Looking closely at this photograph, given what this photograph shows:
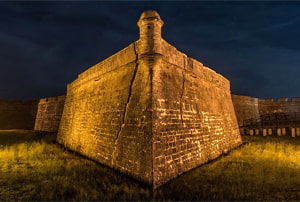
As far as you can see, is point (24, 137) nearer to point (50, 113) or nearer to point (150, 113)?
point (50, 113)

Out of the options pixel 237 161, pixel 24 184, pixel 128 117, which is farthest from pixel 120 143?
pixel 237 161

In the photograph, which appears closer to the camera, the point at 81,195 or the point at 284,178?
the point at 81,195

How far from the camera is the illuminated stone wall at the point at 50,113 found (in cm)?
1592

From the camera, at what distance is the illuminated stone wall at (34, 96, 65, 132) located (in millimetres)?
15922

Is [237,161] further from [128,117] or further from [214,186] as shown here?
[128,117]

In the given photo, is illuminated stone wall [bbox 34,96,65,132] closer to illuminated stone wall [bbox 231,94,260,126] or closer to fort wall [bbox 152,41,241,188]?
fort wall [bbox 152,41,241,188]

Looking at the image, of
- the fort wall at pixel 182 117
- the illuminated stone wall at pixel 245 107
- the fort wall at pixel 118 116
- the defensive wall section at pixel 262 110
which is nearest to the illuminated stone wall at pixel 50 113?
the fort wall at pixel 118 116

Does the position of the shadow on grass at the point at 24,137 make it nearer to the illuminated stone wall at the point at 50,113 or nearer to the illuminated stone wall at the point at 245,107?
the illuminated stone wall at the point at 50,113

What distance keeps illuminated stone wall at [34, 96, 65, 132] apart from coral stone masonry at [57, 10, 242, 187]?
25.0 ft

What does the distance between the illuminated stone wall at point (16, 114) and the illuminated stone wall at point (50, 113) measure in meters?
7.06

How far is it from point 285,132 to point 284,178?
39.7ft

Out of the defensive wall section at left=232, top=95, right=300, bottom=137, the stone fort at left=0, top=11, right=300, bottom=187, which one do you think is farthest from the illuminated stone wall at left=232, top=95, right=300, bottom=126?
the stone fort at left=0, top=11, right=300, bottom=187

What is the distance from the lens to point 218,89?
420 inches

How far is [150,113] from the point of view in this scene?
5.12 m
